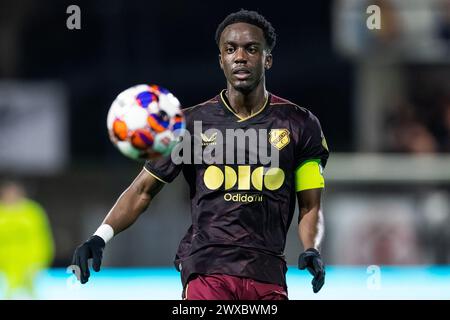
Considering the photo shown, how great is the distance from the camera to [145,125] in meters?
5.23

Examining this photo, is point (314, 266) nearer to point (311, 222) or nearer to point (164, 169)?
point (311, 222)

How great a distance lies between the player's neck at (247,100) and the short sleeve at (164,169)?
0.42m

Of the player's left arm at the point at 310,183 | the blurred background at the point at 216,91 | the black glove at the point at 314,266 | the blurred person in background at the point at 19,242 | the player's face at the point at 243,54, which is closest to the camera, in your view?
the black glove at the point at 314,266

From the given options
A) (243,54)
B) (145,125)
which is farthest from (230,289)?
(243,54)

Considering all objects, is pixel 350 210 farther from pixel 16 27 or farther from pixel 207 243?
pixel 207 243

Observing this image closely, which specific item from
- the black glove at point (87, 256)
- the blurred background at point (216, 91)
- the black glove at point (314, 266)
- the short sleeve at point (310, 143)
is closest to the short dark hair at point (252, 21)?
the short sleeve at point (310, 143)

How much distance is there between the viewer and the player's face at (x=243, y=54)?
5301mm

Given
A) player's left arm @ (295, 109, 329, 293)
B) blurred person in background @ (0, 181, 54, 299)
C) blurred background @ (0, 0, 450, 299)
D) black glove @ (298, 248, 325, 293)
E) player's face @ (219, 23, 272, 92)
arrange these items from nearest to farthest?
black glove @ (298, 248, 325, 293) < player's face @ (219, 23, 272, 92) < player's left arm @ (295, 109, 329, 293) < blurred person in background @ (0, 181, 54, 299) < blurred background @ (0, 0, 450, 299)

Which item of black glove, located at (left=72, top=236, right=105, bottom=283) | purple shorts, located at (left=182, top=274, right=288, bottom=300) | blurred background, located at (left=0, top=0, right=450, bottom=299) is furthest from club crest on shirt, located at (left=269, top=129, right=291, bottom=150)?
blurred background, located at (left=0, top=0, right=450, bottom=299)

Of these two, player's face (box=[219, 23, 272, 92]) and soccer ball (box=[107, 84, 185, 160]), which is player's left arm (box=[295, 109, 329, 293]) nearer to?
player's face (box=[219, 23, 272, 92])

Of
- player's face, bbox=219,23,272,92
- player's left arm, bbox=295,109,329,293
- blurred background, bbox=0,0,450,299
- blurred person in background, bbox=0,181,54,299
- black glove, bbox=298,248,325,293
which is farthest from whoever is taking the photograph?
blurred background, bbox=0,0,450,299

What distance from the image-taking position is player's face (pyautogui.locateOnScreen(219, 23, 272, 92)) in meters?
5.30

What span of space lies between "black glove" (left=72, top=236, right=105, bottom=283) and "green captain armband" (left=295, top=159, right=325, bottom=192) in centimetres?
104
